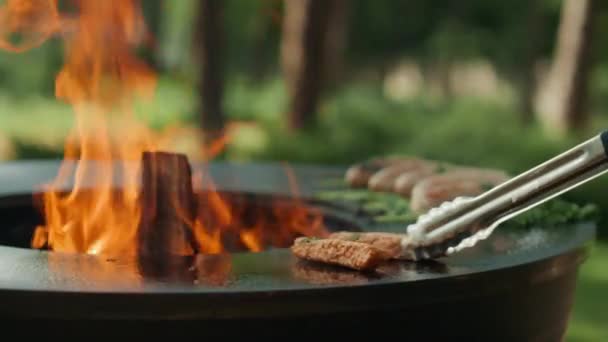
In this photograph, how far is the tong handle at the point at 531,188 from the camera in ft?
8.75

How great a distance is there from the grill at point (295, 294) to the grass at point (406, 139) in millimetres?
2324

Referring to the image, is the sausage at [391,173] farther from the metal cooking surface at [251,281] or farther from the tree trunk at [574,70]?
the tree trunk at [574,70]

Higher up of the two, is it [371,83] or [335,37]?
[371,83]

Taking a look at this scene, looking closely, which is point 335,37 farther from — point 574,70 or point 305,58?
point 574,70

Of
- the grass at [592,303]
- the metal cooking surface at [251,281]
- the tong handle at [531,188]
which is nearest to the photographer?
the metal cooking surface at [251,281]

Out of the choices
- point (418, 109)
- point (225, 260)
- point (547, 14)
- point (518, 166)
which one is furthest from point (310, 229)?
point (547, 14)

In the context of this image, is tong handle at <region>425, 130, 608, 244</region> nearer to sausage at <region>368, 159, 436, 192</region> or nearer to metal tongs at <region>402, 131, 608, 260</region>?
metal tongs at <region>402, 131, 608, 260</region>

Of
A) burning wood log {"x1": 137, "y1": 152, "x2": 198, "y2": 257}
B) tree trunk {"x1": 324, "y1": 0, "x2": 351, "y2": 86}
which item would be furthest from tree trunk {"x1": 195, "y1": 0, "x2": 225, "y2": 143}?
burning wood log {"x1": 137, "y1": 152, "x2": 198, "y2": 257}

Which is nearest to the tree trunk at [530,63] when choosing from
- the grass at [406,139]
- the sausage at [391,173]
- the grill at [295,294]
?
the grass at [406,139]

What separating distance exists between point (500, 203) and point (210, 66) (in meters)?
7.88

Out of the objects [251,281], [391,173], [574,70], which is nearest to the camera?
[251,281]

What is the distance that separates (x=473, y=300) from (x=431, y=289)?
22cm

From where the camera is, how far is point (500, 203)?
2.81 metres

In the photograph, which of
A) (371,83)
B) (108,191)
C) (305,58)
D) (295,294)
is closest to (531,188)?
(295,294)
